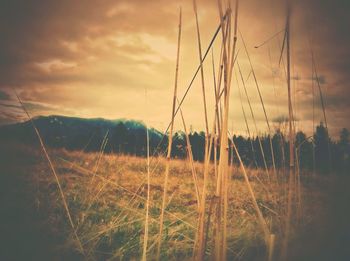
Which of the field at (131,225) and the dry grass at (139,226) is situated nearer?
the field at (131,225)

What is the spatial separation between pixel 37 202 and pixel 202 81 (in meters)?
1.39

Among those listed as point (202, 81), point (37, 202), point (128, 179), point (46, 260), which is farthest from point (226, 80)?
point (128, 179)

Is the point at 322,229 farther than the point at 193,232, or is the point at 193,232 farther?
the point at 193,232

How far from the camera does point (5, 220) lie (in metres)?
0.98

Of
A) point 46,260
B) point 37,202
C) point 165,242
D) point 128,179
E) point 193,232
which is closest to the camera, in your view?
point 46,260

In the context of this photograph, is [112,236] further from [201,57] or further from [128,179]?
[128,179]

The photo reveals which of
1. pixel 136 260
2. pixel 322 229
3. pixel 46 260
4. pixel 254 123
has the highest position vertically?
pixel 254 123

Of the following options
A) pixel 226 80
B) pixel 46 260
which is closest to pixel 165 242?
pixel 46 260

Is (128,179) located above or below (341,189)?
below

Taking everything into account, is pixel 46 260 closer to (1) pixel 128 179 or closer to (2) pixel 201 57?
(2) pixel 201 57

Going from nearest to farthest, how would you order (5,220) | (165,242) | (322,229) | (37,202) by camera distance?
1. (322,229)
2. (5,220)
3. (165,242)
4. (37,202)

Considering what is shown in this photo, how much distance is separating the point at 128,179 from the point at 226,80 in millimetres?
2750

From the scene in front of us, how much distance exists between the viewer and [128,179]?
319cm

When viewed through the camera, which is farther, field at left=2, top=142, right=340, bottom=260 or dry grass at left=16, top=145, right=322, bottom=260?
dry grass at left=16, top=145, right=322, bottom=260
